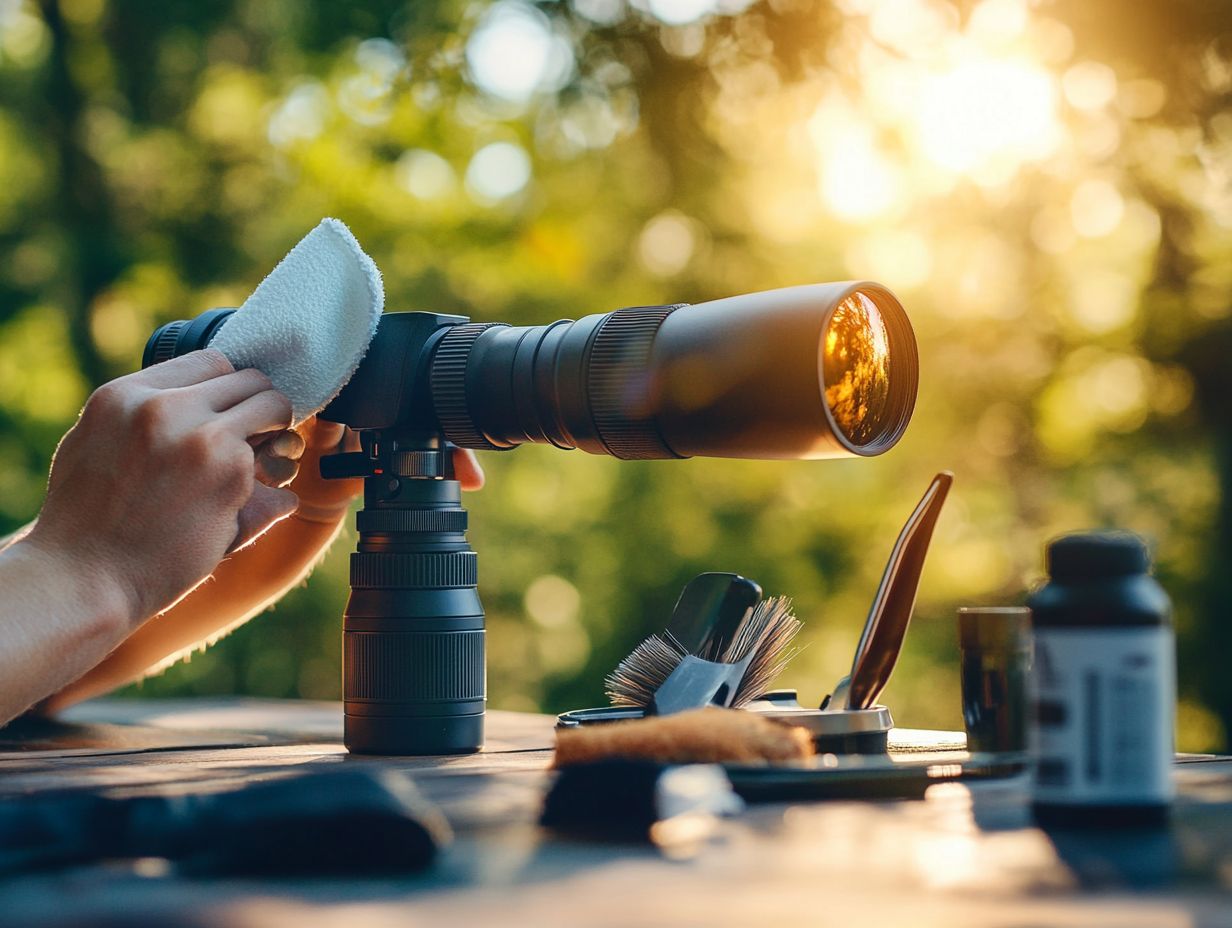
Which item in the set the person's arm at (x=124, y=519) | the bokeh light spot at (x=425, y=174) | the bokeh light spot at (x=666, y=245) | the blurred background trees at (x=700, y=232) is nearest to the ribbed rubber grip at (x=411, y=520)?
the person's arm at (x=124, y=519)

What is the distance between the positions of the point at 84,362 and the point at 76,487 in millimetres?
5293

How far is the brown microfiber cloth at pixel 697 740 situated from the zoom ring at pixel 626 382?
23 centimetres

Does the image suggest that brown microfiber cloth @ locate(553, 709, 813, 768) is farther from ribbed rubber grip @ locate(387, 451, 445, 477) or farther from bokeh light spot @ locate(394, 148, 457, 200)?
bokeh light spot @ locate(394, 148, 457, 200)

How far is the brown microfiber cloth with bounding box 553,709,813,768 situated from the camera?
824 mm

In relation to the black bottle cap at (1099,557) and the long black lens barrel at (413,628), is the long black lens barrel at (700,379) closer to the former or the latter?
the long black lens barrel at (413,628)

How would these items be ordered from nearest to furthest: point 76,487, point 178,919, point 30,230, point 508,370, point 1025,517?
point 178,919 → point 76,487 → point 508,370 → point 30,230 → point 1025,517

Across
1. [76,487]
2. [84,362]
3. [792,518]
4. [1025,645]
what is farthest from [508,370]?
[792,518]

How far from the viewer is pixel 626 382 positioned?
3.35 ft

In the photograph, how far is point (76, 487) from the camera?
0.97 meters

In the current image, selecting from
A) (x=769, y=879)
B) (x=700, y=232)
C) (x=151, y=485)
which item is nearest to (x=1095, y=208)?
(x=700, y=232)

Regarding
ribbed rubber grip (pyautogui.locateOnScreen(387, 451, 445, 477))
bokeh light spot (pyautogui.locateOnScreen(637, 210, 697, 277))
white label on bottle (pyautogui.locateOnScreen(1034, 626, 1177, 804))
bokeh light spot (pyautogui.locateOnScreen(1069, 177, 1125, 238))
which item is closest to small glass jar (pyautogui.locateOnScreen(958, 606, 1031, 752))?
white label on bottle (pyautogui.locateOnScreen(1034, 626, 1177, 804))

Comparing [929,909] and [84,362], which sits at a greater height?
[84,362]

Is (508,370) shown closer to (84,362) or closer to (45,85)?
(84,362)

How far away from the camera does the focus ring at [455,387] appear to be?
112 cm
